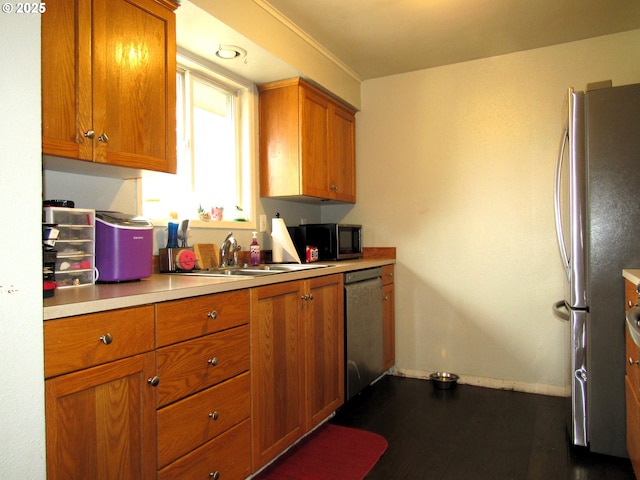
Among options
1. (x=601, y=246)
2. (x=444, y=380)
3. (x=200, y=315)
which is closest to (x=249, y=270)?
(x=200, y=315)

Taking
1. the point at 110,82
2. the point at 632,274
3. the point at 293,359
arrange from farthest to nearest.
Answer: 1. the point at 293,359
2. the point at 632,274
3. the point at 110,82

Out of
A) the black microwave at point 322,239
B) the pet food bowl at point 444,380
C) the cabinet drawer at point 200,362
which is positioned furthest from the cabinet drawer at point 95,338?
the pet food bowl at point 444,380

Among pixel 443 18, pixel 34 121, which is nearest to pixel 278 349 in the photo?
pixel 34 121

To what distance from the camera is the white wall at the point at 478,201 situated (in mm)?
3035

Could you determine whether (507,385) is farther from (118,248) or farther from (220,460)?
(118,248)

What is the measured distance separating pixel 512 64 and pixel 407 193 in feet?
3.75

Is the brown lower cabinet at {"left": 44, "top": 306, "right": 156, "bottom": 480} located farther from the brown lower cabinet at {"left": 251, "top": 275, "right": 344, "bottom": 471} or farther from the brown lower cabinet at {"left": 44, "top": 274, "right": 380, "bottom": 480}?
the brown lower cabinet at {"left": 251, "top": 275, "right": 344, "bottom": 471}

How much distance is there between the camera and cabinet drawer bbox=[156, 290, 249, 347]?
144 centimetres

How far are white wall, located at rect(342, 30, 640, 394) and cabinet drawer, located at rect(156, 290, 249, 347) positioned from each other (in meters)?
1.96

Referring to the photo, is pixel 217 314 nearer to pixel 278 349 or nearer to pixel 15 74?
pixel 278 349

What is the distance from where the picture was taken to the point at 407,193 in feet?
11.4

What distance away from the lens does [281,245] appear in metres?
2.93

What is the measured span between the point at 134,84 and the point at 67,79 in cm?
28

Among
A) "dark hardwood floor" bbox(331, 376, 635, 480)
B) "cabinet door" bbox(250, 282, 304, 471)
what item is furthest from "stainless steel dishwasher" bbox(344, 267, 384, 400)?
"cabinet door" bbox(250, 282, 304, 471)
